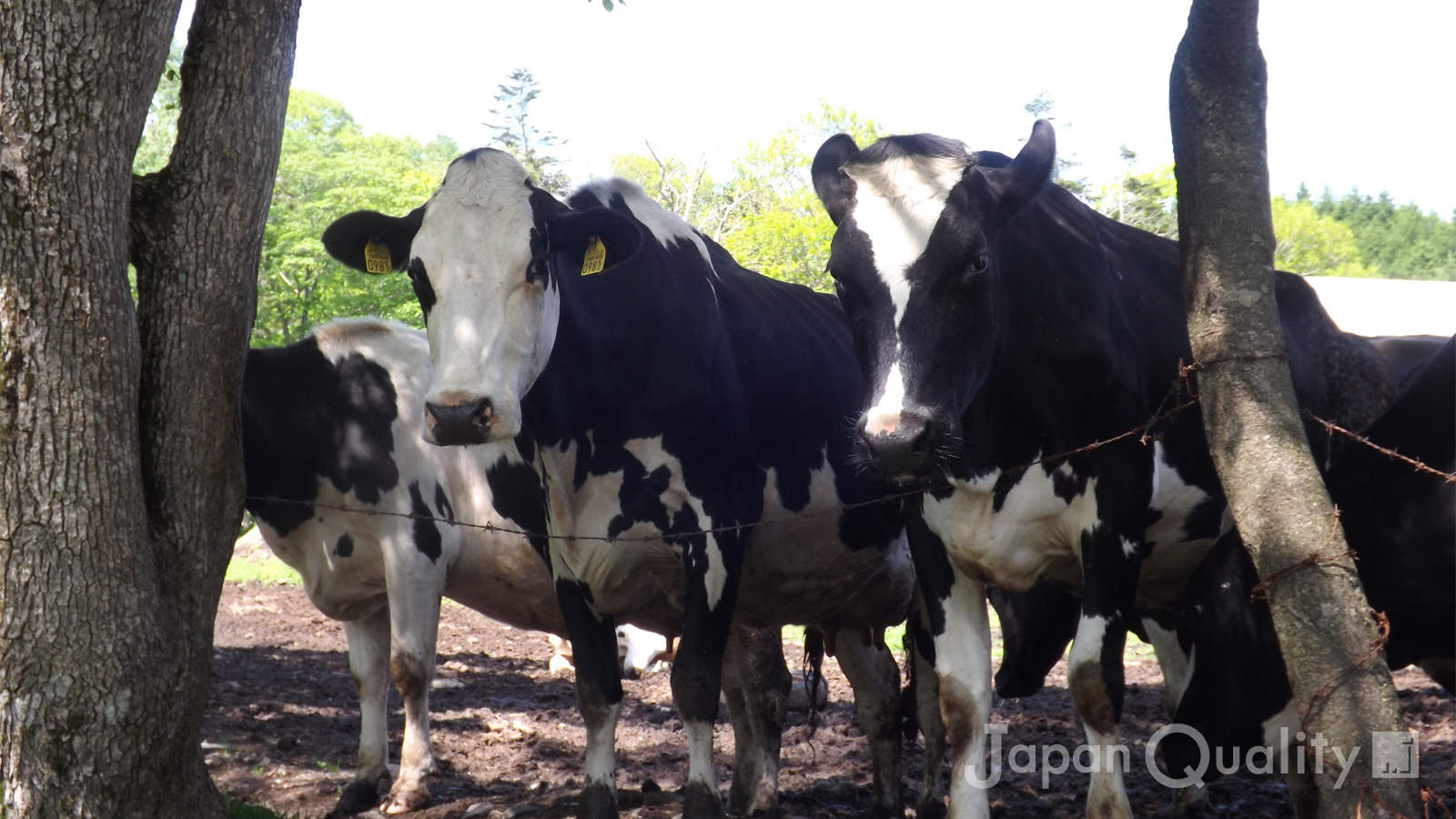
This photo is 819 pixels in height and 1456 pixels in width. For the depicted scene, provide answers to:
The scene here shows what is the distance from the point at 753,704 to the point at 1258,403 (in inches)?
154

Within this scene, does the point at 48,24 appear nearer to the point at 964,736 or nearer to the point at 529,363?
the point at 529,363

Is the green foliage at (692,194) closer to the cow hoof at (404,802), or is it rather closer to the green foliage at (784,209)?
the green foliage at (784,209)

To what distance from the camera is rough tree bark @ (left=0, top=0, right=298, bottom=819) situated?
152 inches

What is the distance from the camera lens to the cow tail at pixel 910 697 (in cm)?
702

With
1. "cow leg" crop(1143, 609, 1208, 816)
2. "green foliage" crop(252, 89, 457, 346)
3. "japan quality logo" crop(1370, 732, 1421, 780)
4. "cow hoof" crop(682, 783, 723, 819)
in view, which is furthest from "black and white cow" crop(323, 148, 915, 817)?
"green foliage" crop(252, 89, 457, 346)

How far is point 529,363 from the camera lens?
16.9 feet

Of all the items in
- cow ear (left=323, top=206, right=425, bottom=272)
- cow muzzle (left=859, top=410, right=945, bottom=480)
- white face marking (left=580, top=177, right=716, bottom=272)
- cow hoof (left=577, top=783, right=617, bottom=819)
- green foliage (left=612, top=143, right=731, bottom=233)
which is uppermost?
green foliage (left=612, top=143, right=731, bottom=233)

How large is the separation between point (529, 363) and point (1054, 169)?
209cm

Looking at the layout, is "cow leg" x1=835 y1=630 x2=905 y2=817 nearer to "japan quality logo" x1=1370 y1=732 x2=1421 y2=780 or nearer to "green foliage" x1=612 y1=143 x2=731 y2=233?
"japan quality logo" x1=1370 y1=732 x2=1421 y2=780

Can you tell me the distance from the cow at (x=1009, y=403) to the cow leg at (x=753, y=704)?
2.11 m

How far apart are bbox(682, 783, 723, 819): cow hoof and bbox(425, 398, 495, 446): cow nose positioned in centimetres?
172

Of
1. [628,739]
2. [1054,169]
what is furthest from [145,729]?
[628,739]

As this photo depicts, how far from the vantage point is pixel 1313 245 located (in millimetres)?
49438

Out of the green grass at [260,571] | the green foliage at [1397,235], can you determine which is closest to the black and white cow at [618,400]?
the green grass at [260,571]
